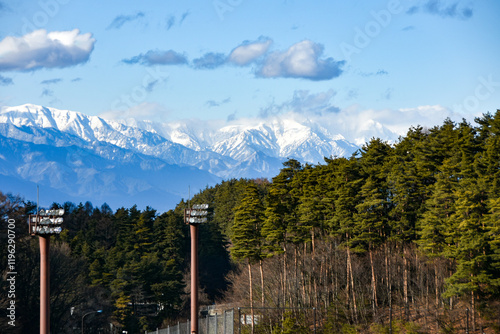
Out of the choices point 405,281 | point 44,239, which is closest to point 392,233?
point 405,281

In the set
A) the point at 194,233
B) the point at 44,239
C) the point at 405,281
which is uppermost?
the point at 194,233

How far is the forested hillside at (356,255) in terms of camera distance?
56438 millimetres

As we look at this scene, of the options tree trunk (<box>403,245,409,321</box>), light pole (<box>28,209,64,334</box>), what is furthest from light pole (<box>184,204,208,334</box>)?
tree trunk (<box>403,245,409,321</box>)

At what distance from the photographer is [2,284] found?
60.2m

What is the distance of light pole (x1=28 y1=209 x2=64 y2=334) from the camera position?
31297mm

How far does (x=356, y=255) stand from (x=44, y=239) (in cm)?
4854

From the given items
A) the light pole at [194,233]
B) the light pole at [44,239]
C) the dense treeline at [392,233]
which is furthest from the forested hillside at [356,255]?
the light pole at [44,239]

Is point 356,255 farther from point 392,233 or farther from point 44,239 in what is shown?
point 44,239

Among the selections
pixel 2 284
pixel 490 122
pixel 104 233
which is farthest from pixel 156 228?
pixel 490 122

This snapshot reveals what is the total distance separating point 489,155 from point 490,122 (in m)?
8.24

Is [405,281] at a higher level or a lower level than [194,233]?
Result: lower

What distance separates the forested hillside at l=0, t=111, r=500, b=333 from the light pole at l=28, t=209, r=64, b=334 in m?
32.3

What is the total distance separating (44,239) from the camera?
31812mm

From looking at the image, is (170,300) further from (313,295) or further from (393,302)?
(393,302)
